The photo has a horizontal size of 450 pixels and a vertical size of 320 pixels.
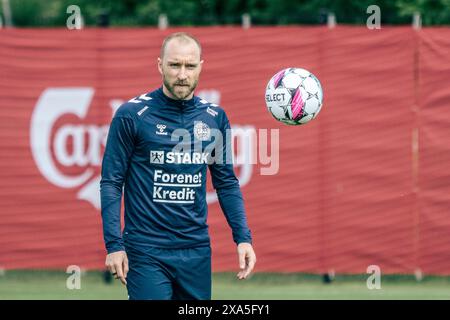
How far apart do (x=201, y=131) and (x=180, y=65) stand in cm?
57

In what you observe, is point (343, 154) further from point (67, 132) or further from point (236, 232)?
point (236, 232)

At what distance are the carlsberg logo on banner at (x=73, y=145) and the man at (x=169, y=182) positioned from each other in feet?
19.4

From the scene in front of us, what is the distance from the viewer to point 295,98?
10102 millimetres

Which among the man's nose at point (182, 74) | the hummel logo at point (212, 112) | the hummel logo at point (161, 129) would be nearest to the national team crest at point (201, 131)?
the hummel logo at point (212, 112)

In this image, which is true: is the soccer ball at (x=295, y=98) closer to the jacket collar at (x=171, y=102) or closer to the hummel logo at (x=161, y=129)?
the jacket collar at (x=171, y=102)

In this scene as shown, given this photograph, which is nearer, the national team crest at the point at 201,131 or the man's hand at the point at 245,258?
the man's hand at the point at 245,258

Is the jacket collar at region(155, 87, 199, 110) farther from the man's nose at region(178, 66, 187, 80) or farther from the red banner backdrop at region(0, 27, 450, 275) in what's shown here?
the red banner backdrop at region(0, 27, 450, 275)

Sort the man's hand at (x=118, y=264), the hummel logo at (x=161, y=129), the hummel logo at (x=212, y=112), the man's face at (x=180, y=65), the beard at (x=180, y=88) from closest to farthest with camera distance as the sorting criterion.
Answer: the man's hand at (x=118, y=264) < the man's face at (x=180, y=65) < the beard at (x=180, y=88) < the hummel logo at (x=161, y=129) < the hummel logo at (x=212, y=112)

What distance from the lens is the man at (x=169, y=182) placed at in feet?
24.7

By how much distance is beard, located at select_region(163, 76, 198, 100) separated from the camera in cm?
762

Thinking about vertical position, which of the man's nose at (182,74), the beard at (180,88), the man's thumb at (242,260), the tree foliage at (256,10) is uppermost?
the tree foliage at (256,10)

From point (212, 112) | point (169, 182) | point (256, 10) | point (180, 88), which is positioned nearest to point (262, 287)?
point (212, 112)

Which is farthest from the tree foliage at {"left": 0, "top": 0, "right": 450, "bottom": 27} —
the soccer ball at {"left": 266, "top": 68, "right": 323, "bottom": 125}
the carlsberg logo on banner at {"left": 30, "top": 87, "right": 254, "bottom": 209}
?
the soccer ball at {"left": 266, "top": 68, "right": 323, "bottom": 125}
